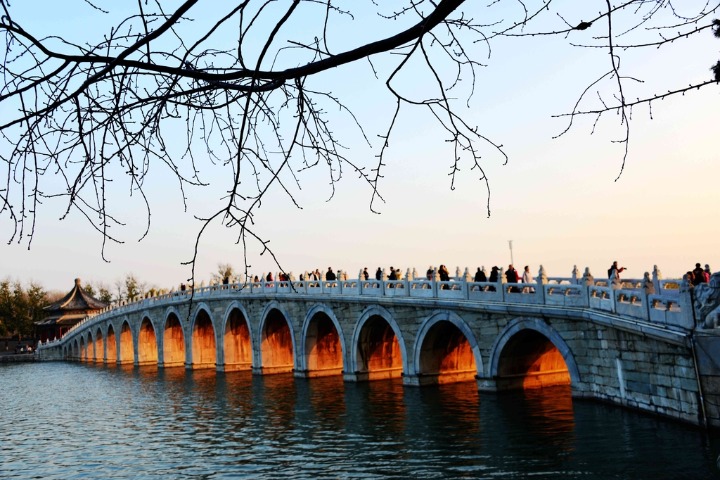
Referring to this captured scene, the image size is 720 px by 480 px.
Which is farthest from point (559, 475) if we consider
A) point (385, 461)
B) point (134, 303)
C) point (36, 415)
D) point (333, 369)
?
point (134, 303)

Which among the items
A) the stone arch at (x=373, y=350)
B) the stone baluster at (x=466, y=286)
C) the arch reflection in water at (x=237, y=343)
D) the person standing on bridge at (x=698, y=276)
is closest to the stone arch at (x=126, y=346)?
the arch reflection in water at (x=237, y=343)

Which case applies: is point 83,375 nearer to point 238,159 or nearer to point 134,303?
point 134,303

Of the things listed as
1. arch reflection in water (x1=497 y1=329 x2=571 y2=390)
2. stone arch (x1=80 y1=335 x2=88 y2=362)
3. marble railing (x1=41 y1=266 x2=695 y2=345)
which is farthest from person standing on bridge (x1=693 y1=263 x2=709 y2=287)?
stone arch (x1=80 y1=335 x2=88 y2=362)

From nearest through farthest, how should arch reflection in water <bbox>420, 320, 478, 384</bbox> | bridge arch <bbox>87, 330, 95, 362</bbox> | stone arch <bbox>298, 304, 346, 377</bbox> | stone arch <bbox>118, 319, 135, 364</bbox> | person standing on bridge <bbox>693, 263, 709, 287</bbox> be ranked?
person standing on bridge <bbox>693, 263, 709, 287</bbox> < arch reflection in water <bbox>420, 320, 478, 384</bbox> < stone arch <bbox>298, 304, 346, 377</bbox> < stone arch <bbox>118, 319, 135, 364</bbox> < bridge arch <bbox>87, 330, 95, 362</bbox>

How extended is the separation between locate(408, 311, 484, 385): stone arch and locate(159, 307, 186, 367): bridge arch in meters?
25.3

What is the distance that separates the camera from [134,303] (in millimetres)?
54344

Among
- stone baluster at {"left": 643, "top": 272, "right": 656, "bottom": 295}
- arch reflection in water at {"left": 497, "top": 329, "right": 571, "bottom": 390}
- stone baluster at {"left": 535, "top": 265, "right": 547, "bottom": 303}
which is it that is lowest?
arch reflection in water at {"left": 497, "top": 329, "right": 571, "bottom": 390}

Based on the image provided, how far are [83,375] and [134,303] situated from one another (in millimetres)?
8379

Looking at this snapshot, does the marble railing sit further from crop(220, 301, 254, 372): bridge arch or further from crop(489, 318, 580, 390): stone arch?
crop(220, 301, 254, 372): bridge arch

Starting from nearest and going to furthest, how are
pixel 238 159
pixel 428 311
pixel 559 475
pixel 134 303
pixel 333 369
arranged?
1. pixel 238 159
2. pixel 559 475
3. pixel 428 311
4. pixel 333 369
5. pixel 134 303

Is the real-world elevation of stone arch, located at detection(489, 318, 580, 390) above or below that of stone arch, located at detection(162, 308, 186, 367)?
below

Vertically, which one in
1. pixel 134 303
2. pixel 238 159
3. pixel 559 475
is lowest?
pixel 559 475

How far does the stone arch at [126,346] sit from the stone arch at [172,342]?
9.37 m

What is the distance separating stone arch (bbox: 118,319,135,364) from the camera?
189 feet
